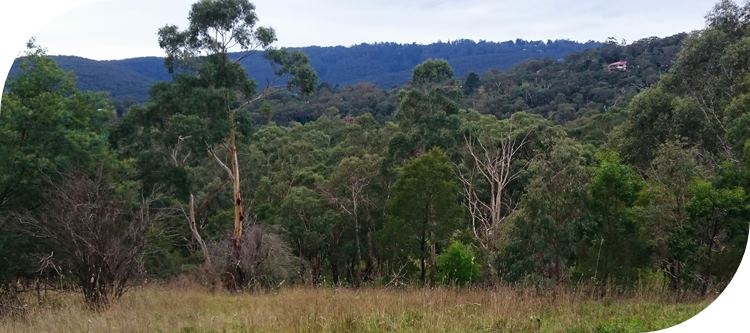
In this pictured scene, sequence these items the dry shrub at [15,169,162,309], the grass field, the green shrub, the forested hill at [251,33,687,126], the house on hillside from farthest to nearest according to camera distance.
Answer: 1. the house on hillside
2. the forested hill at [251,33,687,126]
3. the green shrub
4. the dry shrub at [15,169,162,309]
5. the grass field

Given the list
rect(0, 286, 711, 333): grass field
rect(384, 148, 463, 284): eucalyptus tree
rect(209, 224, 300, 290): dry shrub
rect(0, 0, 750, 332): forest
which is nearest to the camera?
rect(0, 286, 711, 333): grass field

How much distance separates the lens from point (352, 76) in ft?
83.1

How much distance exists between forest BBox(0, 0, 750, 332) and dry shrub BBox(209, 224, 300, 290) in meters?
0.05

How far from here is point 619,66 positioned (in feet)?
134

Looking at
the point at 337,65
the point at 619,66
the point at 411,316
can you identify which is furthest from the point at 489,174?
the point at 619,66

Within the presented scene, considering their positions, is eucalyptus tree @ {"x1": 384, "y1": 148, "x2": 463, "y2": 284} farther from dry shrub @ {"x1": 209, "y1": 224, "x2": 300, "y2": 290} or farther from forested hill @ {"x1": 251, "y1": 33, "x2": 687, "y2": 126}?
forested hill @ {"x1": 251, "y1": 33, "x2": 687, "y2": 126}

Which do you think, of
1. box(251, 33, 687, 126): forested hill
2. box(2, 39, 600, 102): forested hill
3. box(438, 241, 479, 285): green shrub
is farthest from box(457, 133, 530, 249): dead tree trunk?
box(438, 241, 479, 285): green shrub

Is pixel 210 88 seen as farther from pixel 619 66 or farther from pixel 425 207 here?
pixel 619 66

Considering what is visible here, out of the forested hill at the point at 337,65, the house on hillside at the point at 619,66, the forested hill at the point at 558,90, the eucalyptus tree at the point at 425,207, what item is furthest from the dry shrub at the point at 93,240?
the house on hillside at the point at 619,66

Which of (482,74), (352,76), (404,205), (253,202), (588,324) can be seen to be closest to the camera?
(588,324)

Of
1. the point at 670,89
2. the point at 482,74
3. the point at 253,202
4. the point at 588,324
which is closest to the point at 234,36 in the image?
the point at 253,202

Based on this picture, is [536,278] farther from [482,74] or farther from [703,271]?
[482,74]

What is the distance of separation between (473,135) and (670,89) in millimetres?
6527

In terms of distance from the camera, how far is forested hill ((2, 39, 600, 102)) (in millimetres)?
16156
